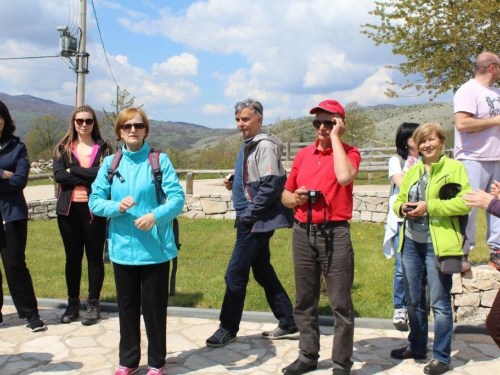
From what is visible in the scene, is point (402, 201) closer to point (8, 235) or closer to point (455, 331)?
point (455, 331)

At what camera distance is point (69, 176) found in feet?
16.8

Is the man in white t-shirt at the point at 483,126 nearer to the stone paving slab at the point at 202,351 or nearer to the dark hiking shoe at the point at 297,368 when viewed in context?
the stone paving slab at the point at 202,351

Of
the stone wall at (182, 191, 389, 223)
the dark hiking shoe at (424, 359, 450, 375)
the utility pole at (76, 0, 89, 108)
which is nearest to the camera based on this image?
the dark hiking shoe at (424, 359, 450, 375)

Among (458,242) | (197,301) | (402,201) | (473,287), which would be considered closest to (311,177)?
(402,201)

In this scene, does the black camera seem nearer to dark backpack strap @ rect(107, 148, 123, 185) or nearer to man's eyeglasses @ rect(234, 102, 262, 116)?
man's eyeglasses @ rect(234, 102, 262, 116)

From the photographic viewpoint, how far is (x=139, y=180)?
3926mm

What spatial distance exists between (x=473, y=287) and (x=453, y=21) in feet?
45.7

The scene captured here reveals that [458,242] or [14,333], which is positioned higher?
[458,242]

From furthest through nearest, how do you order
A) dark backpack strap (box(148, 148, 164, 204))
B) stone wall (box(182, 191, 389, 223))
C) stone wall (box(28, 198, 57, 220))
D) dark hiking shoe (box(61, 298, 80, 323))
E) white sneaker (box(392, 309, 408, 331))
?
stone wall (box(28, 198, 57, 220)) → stone wall (box(182, 191, 389, 223)) → dark hiking shoe (box(61, 298, 80, 323)) → white sneaker (box(392, 309, 408, 331)) → dark backpack strap (box(148, 148, 164, 204))

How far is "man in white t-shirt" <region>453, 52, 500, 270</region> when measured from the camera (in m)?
4.87

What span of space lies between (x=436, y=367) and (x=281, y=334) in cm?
140

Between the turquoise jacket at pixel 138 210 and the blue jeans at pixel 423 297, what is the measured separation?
5.96 ft

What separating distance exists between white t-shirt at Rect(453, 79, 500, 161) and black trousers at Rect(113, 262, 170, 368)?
9.83 ft

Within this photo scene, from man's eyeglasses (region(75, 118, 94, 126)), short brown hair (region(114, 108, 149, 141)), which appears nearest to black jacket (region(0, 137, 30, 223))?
man's eyeglasses (region(75, 118, 94, 126))
